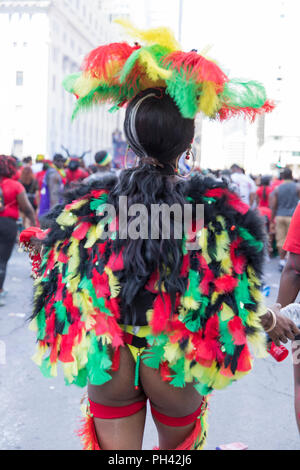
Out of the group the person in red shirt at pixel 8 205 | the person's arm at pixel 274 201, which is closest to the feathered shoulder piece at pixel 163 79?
the person in red shirt at pixel 8 205

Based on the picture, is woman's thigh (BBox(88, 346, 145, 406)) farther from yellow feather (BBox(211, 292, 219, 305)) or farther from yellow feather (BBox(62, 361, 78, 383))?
yellow feather (BBox(211, 292, 219, 305))

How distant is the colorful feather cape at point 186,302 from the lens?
5.69ft

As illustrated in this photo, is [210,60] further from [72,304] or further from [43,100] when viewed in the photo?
[43,100]

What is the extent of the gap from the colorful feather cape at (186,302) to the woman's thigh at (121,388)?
0.04 metres

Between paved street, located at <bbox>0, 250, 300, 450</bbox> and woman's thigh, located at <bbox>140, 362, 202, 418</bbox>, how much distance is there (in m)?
1.39

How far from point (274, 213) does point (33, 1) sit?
45.2 meters

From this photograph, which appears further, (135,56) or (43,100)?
(43,100)

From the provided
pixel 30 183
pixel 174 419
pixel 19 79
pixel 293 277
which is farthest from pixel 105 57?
pixel 19 79

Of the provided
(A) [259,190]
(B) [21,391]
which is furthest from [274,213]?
(B) [21,391]

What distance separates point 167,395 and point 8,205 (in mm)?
4712

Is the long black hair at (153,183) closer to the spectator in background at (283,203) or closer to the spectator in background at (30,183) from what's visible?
the spectator in background at (283,203)

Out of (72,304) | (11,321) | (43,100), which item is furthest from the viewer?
(43,100)

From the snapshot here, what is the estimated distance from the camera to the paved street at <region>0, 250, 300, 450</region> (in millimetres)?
3178

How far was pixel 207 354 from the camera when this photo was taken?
5.67ft
